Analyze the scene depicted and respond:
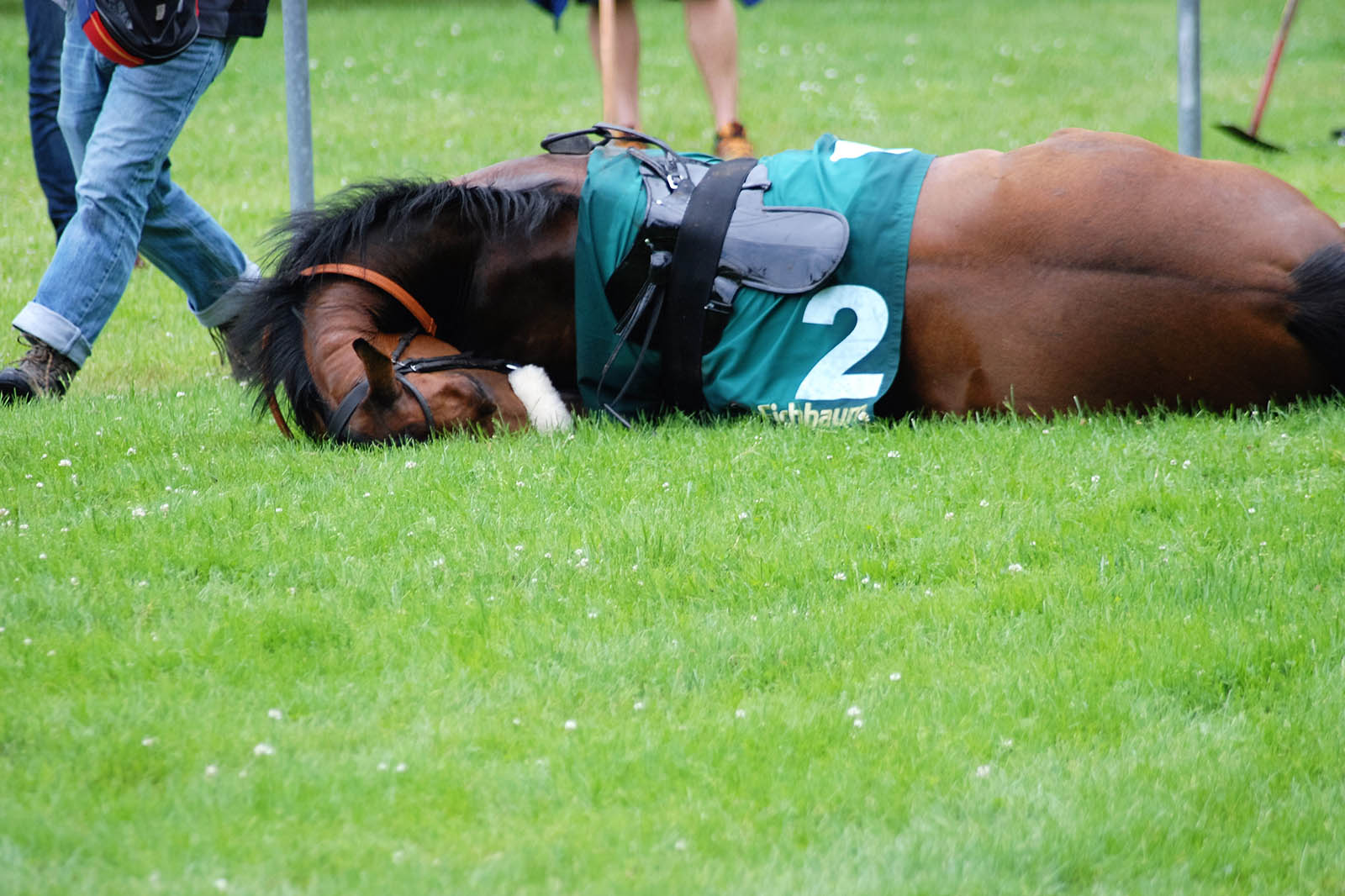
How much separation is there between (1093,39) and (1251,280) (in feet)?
39.6

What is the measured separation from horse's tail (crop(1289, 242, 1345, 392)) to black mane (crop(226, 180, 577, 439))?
2.42m

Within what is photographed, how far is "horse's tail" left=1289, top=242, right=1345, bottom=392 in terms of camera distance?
173 inches

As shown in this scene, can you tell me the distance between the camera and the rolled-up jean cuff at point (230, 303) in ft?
15.9

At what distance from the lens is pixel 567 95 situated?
12.6 m

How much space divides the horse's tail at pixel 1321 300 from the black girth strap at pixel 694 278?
1.84 m

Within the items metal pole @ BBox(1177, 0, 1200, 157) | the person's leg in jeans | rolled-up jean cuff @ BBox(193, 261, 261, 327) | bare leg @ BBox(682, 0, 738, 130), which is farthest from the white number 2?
bare leg @ BBox(682, 0, 738, 130)

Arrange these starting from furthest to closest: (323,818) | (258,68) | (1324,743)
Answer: (258,68) < (1324,743) < (323,818)

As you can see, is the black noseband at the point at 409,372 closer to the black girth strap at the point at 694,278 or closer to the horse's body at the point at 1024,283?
the horse's body at the point at 1024,283

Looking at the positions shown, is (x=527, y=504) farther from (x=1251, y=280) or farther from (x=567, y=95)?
(x=567, y=95)

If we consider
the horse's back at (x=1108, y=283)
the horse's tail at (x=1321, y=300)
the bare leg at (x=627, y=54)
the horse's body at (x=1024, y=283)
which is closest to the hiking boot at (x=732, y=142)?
the bare leg at (x=627, y=54)

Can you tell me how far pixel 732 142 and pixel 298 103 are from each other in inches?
101

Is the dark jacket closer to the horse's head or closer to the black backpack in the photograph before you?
the black backpack

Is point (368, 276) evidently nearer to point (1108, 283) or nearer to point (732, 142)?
point (1108, 283)

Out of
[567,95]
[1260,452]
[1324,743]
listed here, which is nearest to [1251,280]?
[1260,452]
